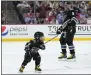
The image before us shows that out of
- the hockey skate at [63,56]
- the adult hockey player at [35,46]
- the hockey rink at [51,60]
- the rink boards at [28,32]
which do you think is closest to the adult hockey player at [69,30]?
the hockey skate at [63,56]

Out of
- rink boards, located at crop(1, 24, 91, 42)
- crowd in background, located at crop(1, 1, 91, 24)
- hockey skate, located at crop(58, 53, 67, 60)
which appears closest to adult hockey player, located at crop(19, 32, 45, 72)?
hockey skate, located at crop(58, 53, 67, 60)

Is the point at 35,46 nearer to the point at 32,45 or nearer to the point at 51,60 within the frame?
the point at 32,45

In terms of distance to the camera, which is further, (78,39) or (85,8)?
(85,8)

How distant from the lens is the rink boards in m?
7.11

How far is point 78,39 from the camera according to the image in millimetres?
7160

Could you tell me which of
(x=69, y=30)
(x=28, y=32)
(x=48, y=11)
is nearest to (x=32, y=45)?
(x=69, y=30)

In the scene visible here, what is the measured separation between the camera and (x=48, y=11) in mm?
7766

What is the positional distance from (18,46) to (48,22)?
1024 mm

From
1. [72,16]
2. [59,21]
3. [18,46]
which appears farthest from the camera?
[59,21]

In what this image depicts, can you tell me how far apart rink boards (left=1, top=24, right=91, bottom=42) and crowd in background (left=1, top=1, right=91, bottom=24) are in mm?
219

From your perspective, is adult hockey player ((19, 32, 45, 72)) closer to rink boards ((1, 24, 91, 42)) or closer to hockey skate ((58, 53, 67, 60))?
hockey skate ((58, 53, 67, 60))

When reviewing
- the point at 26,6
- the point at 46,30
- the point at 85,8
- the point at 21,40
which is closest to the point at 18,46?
the point at 21,40

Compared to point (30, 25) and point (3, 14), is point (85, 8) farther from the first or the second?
point (3, 14)

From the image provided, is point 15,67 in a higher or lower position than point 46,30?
lower
